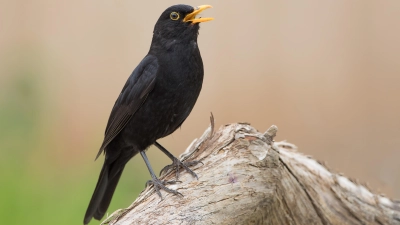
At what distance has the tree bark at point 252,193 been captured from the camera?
3125 mm

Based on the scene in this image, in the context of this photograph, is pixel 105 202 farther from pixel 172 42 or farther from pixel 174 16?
pixel 174 16

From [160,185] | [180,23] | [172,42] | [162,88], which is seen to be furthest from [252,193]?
[180,23]

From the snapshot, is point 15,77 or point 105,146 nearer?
point 105,146

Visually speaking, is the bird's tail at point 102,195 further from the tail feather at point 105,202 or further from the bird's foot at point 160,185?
the bird's foot at point 160,185

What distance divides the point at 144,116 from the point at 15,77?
2.82 m

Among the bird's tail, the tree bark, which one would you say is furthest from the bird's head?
the bird's tail

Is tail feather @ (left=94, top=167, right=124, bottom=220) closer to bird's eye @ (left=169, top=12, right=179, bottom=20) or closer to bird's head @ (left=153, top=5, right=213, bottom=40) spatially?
bird's head @ (left=153, top=5, right=213, bottom=40)

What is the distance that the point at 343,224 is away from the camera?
3750 mm

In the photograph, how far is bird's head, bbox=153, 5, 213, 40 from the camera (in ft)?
12.0

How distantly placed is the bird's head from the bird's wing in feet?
0.76

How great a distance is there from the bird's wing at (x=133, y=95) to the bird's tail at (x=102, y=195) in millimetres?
336

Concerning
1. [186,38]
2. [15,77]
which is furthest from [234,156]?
[15,77]

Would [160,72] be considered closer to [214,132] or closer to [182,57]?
[182,57]

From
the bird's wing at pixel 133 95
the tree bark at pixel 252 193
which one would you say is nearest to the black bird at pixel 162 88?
the bird's wing at pixel 133 95
